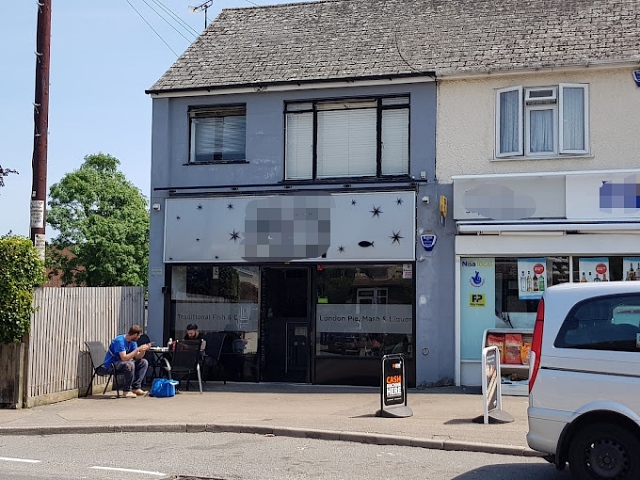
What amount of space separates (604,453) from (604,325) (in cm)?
115

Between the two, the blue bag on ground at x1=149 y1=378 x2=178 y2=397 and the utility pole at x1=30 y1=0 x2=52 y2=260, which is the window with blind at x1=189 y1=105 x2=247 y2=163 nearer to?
the utility pole at x1=30 y1=0 x2=52 y2=260

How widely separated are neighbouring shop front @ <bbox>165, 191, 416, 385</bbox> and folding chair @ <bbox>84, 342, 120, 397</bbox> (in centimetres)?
185

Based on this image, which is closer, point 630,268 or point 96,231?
point 630,268

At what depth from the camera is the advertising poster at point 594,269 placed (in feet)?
48.0

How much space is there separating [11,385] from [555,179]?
9875 mm

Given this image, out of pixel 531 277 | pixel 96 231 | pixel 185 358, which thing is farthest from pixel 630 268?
pixel 96 231

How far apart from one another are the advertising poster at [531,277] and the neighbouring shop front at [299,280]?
1967mm

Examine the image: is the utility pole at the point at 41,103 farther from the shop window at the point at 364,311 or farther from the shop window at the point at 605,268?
the shop window at the point at 605,268

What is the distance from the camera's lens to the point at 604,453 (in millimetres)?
7375

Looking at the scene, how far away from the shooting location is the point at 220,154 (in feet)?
56.0

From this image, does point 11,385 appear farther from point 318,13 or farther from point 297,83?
point 318,13

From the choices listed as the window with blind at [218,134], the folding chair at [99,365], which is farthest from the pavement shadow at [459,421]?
the window with blind at [218,134]

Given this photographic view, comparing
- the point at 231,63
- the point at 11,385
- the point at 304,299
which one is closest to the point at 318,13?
the point at 231,63

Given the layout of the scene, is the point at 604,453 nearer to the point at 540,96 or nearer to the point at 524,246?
the point at 524,246
